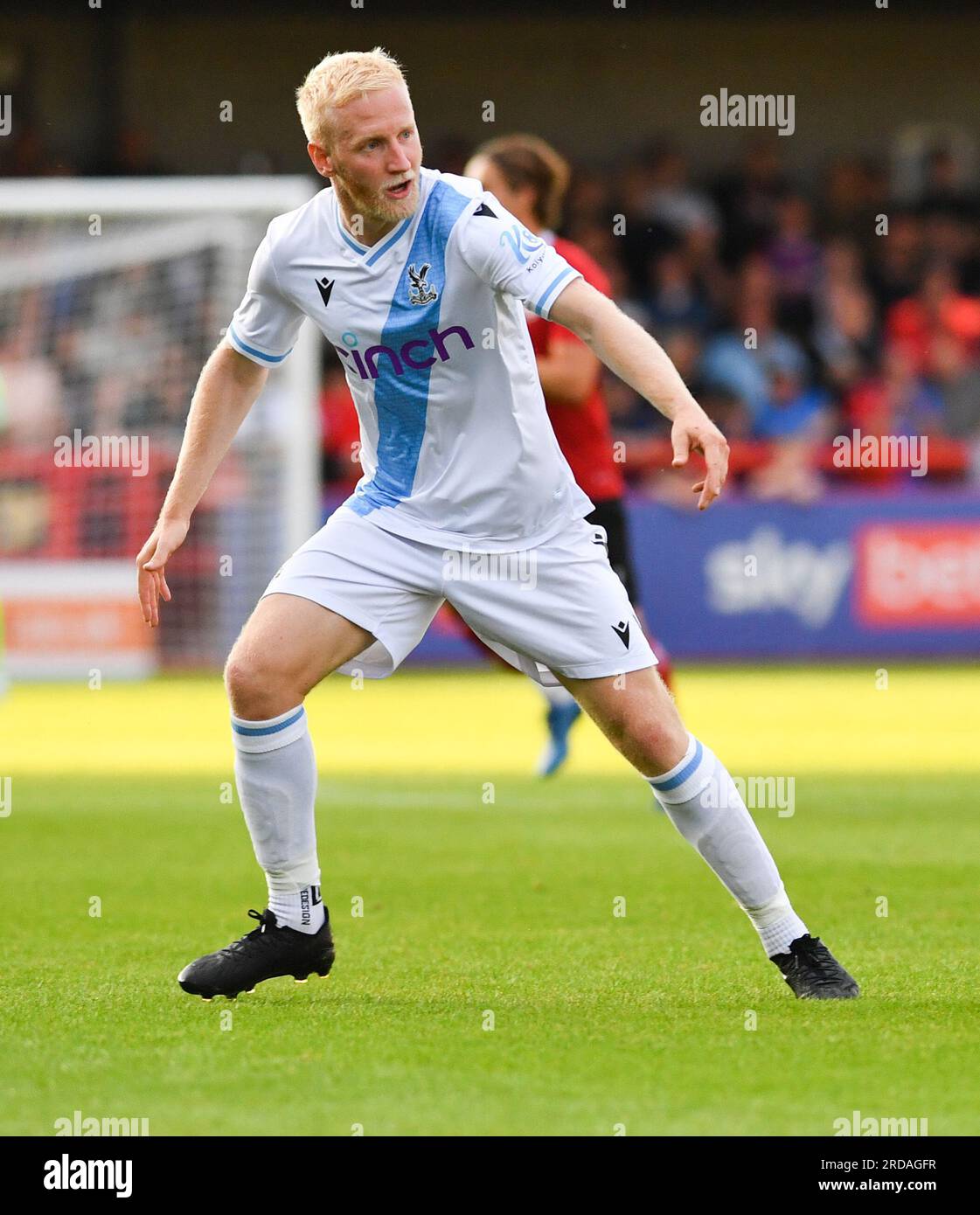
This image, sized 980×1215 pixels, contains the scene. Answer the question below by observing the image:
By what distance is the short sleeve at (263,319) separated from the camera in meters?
5.30

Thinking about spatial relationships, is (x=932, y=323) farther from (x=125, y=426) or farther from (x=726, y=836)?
(x=726, y=836)

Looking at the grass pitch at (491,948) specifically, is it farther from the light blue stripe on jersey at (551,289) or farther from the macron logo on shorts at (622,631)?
the light blue stripe on jersey at (551,289)

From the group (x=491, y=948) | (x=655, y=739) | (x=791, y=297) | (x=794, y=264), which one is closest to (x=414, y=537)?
(x=655, y=739)

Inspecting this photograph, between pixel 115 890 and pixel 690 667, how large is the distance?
10.4m

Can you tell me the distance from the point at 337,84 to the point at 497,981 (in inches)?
89.2

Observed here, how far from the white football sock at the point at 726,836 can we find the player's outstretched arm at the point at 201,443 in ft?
4.36

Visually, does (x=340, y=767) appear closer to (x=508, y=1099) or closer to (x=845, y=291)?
(x=508, y=1099)

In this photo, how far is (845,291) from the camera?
20.3 meters

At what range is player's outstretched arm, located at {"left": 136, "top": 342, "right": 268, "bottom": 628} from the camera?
5348 mm

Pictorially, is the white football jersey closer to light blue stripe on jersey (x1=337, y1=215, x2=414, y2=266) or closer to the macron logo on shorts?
light blue stripe on jersey (x1=337, y1=215, x2=414, y2=266)

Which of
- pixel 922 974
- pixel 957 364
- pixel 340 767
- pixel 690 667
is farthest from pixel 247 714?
pixel 957 364

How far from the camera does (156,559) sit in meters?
5.31
